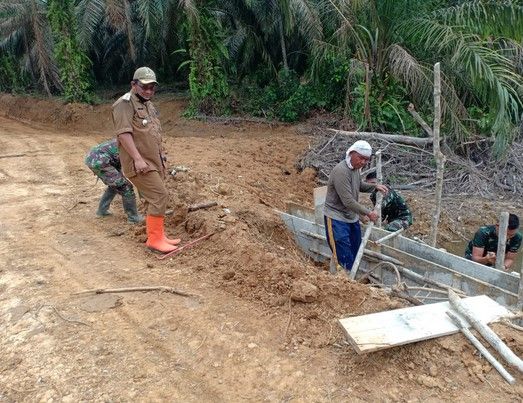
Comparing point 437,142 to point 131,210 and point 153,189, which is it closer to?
point 153,189

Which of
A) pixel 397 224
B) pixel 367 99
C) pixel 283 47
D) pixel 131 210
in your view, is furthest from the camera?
pixel 283 47

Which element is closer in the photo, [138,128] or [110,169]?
[138,128]

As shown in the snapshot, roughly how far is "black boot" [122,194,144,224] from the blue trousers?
7.11 ft

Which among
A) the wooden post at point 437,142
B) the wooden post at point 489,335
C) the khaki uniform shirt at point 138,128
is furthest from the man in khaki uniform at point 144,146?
the wooden post at point 437,142

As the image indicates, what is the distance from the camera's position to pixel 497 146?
798cm

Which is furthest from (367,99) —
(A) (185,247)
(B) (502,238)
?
(A) (185,247)

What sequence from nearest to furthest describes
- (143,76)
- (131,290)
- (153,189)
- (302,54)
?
(131,290) → (143,76) → (153,189) → (302,54)

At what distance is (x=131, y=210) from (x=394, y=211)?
11.2ft

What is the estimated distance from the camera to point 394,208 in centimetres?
644

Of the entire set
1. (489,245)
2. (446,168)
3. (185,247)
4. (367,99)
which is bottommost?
(446,168)

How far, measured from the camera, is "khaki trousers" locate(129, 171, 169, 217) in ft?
15.1

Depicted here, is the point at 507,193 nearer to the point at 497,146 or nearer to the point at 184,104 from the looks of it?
the point at 497,146

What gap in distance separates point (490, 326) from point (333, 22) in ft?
27.6

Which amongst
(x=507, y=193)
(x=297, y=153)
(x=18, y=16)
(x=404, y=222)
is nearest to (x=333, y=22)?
(x=297, y=153)
